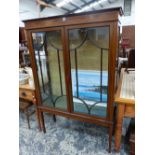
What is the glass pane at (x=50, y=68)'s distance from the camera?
51.4 inches

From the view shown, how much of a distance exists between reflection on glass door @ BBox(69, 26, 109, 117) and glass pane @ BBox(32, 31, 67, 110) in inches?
5.4

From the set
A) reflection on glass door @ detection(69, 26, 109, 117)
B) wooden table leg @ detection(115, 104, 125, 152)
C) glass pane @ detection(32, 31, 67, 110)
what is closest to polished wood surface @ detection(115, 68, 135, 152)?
wooden table leg @ detection(115, 104, 125, 152)

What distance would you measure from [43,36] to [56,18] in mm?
226

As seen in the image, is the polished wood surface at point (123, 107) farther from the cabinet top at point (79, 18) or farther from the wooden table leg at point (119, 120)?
the cabinet top at point (79, 18)

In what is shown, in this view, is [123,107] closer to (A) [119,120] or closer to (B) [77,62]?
(A) [119,120]

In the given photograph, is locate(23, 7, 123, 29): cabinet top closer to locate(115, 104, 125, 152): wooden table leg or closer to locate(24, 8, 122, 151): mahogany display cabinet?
locate(24, 8, 122, 151): mahogany display cabinet

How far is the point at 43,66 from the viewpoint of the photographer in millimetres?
1465

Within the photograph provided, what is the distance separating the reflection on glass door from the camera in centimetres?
114

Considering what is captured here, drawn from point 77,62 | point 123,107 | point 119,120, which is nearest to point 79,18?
point 77,62

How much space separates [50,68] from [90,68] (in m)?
0.43

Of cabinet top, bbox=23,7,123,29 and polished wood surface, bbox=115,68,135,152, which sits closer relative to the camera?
cabinet top, bbox=23,7,123,29

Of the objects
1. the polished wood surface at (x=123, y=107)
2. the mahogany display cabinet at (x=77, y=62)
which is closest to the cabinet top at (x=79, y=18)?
the mahogany display cabinet at (x=77, y=62)
